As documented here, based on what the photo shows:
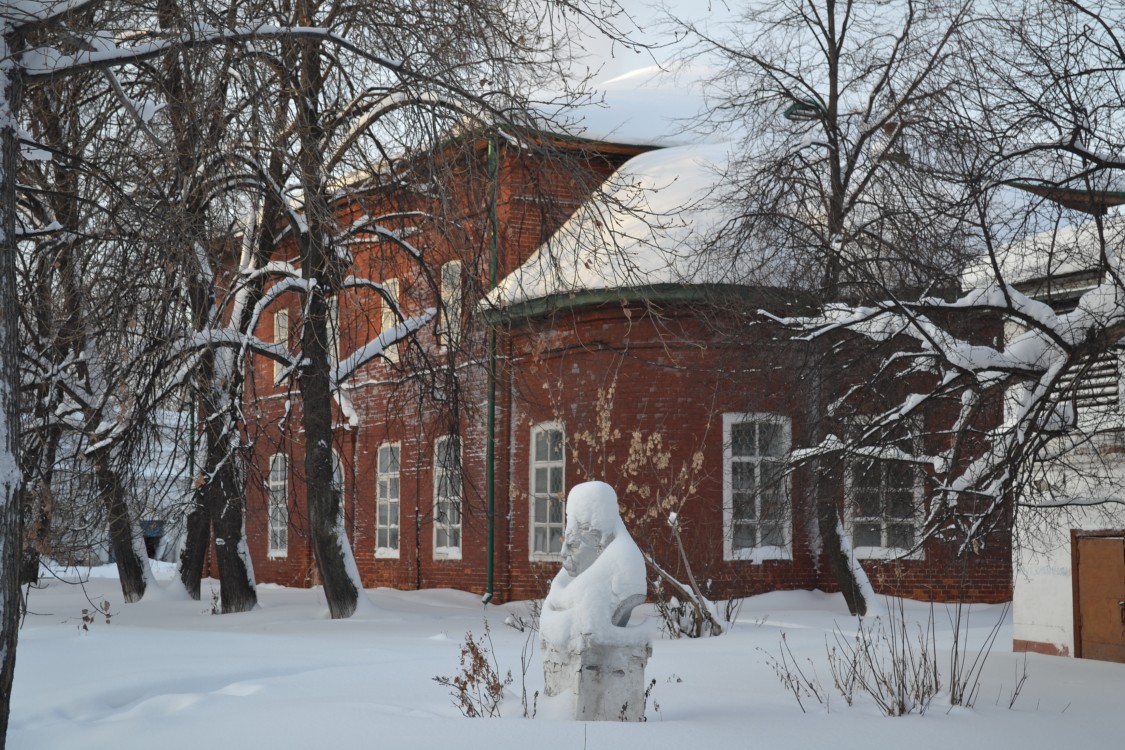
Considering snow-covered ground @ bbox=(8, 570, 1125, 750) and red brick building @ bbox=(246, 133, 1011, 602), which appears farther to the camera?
red brick building @ bbox=(246, 133, 1011, 602)

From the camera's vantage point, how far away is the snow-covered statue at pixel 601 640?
7.04m

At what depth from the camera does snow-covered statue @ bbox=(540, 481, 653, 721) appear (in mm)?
7039

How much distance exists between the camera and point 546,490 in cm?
1897

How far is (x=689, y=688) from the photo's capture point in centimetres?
907

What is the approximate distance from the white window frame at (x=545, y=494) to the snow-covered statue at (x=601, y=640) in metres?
10.9

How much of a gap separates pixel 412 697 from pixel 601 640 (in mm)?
2025

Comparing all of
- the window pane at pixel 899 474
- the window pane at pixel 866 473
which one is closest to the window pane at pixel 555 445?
the window pane at pixel 899 474

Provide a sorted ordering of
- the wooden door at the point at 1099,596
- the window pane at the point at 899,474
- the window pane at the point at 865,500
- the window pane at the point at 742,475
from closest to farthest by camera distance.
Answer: the wooden door at the point at 1099,596 → the window pane at the point at 899,474 → the window pane at the point at 865,500 → the window pane at the point at 742,475

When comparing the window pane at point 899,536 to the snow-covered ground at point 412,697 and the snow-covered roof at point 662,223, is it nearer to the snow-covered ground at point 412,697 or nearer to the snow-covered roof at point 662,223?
the snow-covered ground at point 412,697

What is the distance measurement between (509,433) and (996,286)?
37.2ft

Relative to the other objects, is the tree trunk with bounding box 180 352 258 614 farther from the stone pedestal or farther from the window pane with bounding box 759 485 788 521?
the window pane with bounding box 759 485 788 521

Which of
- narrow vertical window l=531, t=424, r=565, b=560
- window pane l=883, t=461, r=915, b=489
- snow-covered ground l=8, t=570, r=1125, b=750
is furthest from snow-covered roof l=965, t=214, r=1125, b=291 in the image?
narrow vertical window l=531, t=424, r=565, b=560

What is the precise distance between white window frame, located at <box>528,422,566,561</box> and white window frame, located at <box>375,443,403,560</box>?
4.17 m

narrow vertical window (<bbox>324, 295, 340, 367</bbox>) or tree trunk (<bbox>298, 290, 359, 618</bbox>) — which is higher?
narrow vertical window (<bbox>324, 295, 340, 367</bbox>)
